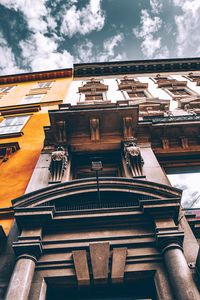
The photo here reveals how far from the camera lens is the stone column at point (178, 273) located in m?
5.04

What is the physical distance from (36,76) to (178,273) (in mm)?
24073

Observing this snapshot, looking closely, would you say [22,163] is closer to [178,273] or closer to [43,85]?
[178,273]

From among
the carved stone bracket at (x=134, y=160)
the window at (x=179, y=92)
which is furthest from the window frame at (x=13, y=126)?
the window at (x=179, y=92)

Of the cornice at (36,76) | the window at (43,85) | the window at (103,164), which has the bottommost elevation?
the window at (103,164)

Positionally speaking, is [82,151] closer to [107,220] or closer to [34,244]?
[107,220]

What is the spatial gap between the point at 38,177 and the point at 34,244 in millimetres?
3417

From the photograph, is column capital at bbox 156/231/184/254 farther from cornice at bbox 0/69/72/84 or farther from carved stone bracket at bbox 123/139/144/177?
cornice at bbox 0/69/72/84

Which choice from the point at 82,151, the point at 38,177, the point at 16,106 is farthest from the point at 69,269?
the point at 16,106

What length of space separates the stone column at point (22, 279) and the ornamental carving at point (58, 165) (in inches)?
125

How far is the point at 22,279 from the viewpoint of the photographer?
5422 millimetres

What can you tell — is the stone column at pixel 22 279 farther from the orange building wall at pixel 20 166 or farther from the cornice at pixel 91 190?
the orange building wall at pixel 20 166

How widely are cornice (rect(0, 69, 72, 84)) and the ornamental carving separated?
17482 millimetres

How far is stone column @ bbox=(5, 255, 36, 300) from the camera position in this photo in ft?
16.8

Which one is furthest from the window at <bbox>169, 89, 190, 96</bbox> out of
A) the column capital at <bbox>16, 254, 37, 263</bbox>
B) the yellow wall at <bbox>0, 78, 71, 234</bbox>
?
the column capital at <bbox>16, 254, 37, 263</bbox>
